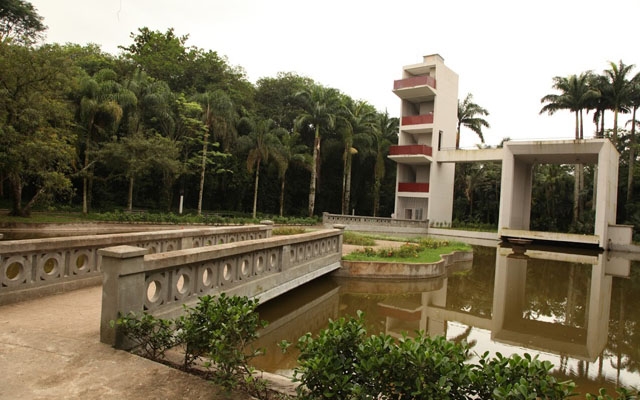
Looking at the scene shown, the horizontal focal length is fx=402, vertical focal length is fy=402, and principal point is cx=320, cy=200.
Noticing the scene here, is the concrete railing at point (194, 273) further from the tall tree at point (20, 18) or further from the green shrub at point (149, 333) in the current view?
the tall tree at point (20, 18)

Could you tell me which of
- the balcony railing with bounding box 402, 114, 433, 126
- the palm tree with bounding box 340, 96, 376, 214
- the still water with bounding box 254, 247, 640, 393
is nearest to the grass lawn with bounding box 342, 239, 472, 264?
the still water with bounding box 254, 247, 640, 393

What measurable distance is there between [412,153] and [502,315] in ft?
88.4

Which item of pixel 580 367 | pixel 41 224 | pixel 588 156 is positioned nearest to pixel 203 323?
pixel 580 367

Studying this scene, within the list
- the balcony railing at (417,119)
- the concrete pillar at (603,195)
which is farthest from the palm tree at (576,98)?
the balcony railing at (417,119)

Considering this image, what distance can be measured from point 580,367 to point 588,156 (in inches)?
1172

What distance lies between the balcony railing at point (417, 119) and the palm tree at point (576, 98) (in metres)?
11.0

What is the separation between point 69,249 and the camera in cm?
676

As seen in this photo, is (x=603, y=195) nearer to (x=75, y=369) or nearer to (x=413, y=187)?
(x=413, y=187)

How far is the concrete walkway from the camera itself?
10.9 feet

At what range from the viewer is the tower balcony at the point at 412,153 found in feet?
116

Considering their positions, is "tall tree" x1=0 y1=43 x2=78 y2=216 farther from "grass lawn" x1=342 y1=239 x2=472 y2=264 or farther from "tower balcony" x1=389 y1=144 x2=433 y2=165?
"tower balcony" x1=389 y1=144 x2=433 y2=165

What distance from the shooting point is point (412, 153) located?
35688 mm

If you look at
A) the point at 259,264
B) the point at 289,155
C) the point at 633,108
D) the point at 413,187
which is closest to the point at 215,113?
the point at 289,155

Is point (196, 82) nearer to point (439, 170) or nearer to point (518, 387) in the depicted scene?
point (439, 170)
